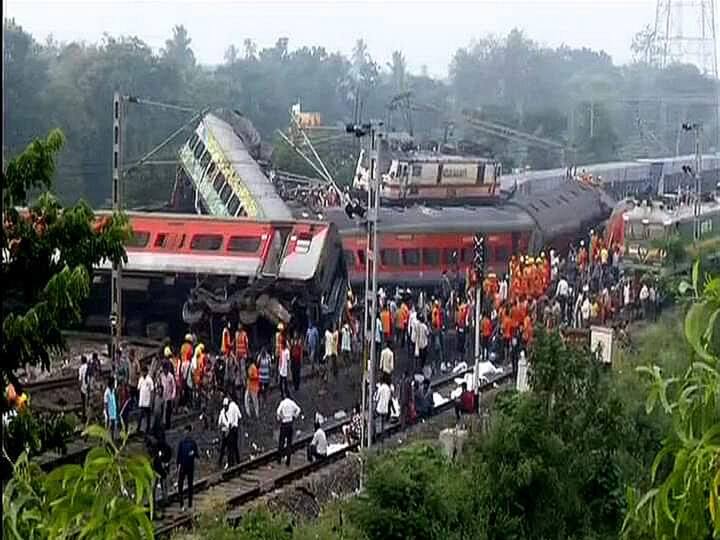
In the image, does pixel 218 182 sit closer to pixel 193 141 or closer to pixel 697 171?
pixel 193 141

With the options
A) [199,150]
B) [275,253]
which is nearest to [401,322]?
[275,253]

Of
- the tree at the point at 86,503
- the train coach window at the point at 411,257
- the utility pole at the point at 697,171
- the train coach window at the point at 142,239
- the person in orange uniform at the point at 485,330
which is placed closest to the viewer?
the tree at the point at 86,503

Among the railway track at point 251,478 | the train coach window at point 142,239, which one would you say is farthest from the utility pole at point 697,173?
the train coach window at point 142,239

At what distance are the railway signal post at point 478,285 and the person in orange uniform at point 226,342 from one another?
30.5 inches

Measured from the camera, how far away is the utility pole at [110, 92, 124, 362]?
10.6ft

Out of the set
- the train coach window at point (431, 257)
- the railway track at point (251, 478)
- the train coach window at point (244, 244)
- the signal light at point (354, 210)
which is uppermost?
the signal light at point (354, 210)

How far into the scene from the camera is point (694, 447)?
0.97 metres

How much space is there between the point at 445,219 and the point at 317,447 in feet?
3.27

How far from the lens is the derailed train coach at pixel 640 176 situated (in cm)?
431

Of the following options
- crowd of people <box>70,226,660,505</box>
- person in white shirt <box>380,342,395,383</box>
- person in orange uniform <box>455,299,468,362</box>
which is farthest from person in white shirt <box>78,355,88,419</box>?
person in orange uniform <box>455,299,468,362</box>

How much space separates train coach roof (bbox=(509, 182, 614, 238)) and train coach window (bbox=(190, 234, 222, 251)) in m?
1.12

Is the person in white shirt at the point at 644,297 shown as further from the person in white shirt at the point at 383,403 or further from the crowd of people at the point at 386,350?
the person in white shirt at the point at 383,403

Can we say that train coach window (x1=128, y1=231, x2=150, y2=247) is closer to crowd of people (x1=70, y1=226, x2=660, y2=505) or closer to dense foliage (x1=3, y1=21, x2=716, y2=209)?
dense foliage (x1=3, y1=21, x2=716, y2=209)

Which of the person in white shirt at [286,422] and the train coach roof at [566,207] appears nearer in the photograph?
the person in white shirt at [286,422]
